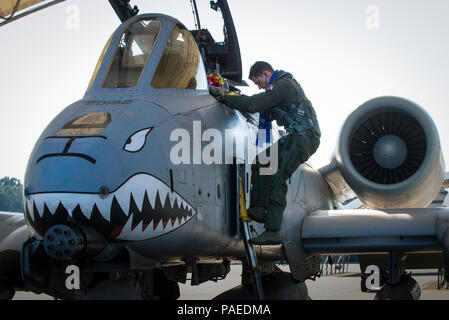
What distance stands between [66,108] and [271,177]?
6.64 feet

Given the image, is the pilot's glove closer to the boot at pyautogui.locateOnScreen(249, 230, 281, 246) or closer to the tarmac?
the boot at pyautogui.locateOnScreen(249, 230, 281, 246)

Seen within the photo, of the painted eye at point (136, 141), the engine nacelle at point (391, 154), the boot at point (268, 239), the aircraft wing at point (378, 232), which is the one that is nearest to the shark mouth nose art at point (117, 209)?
the painted eye at point (136, 141)

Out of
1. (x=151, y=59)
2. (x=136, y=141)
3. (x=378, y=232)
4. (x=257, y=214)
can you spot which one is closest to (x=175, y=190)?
(x=136, y=141)

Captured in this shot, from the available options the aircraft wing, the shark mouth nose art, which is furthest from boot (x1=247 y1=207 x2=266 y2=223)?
the aircraft wing

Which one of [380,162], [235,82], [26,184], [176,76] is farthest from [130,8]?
[26,184]

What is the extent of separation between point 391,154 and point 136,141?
4.91 metres

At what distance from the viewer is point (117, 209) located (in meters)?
4.03

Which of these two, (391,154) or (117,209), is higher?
(117,209)

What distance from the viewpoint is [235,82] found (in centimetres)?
980

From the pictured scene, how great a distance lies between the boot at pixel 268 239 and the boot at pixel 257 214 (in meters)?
0.16

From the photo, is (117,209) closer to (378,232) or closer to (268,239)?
(268,239)

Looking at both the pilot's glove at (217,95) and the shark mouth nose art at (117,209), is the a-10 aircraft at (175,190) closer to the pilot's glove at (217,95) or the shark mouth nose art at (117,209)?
the shark mouth nose art at (117,209)

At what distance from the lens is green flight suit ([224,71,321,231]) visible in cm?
525
